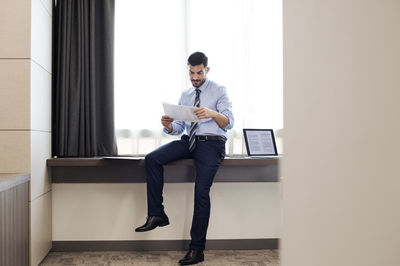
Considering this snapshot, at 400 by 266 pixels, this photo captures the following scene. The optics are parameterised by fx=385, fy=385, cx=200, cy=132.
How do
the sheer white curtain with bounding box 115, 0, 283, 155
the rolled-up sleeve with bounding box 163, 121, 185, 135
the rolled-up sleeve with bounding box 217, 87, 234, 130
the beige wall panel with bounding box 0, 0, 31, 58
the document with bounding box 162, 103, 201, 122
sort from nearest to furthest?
the beige wall panel with bounding box 0, 0, 31, 58
the document with bounding box 162, 103, 201, 122
the rolled-up sleeve with bounding box 217, 87, 234, 130
the rolled-up sleeve with bounding box 163, 121, 185, 135
the sheer white curtain with bounding box 115, 0, 283, 155

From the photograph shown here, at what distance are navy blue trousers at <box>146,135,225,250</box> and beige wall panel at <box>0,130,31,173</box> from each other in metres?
0.76

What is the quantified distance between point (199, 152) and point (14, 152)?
114 centimetres

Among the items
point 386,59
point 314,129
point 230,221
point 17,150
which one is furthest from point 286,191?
point 230,221

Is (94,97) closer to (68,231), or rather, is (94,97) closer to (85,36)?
(85,36)

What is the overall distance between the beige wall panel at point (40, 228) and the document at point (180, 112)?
100 cm

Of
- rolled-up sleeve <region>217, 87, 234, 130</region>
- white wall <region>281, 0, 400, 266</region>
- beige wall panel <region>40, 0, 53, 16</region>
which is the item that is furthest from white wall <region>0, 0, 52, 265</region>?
white wall <region>281, 0, 400, 266</region>

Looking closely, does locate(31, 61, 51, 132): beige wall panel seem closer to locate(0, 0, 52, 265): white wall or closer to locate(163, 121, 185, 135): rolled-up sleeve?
locate(0, 0, 52, 265): white wall

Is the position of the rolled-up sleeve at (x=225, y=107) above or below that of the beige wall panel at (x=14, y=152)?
above

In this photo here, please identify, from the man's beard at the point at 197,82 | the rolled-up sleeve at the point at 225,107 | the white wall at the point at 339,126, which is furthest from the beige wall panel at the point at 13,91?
the white wall at the point at 339,126

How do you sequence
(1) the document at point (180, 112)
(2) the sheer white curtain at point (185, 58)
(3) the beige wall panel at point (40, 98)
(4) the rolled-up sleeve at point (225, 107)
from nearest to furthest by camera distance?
(3) the beige wall panel at point (40, 98) < (1) the document at point (180, 112) < (4) the rolled-up sleeve at point (225, 107) < (2) the sheer white curtain at point (185, 58)

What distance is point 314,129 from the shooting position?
451mm

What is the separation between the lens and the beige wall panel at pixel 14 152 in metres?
2.22

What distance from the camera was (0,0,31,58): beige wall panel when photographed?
2.22m

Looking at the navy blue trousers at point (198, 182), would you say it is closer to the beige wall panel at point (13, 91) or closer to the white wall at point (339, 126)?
the beige wall panel at point (13, 91)
